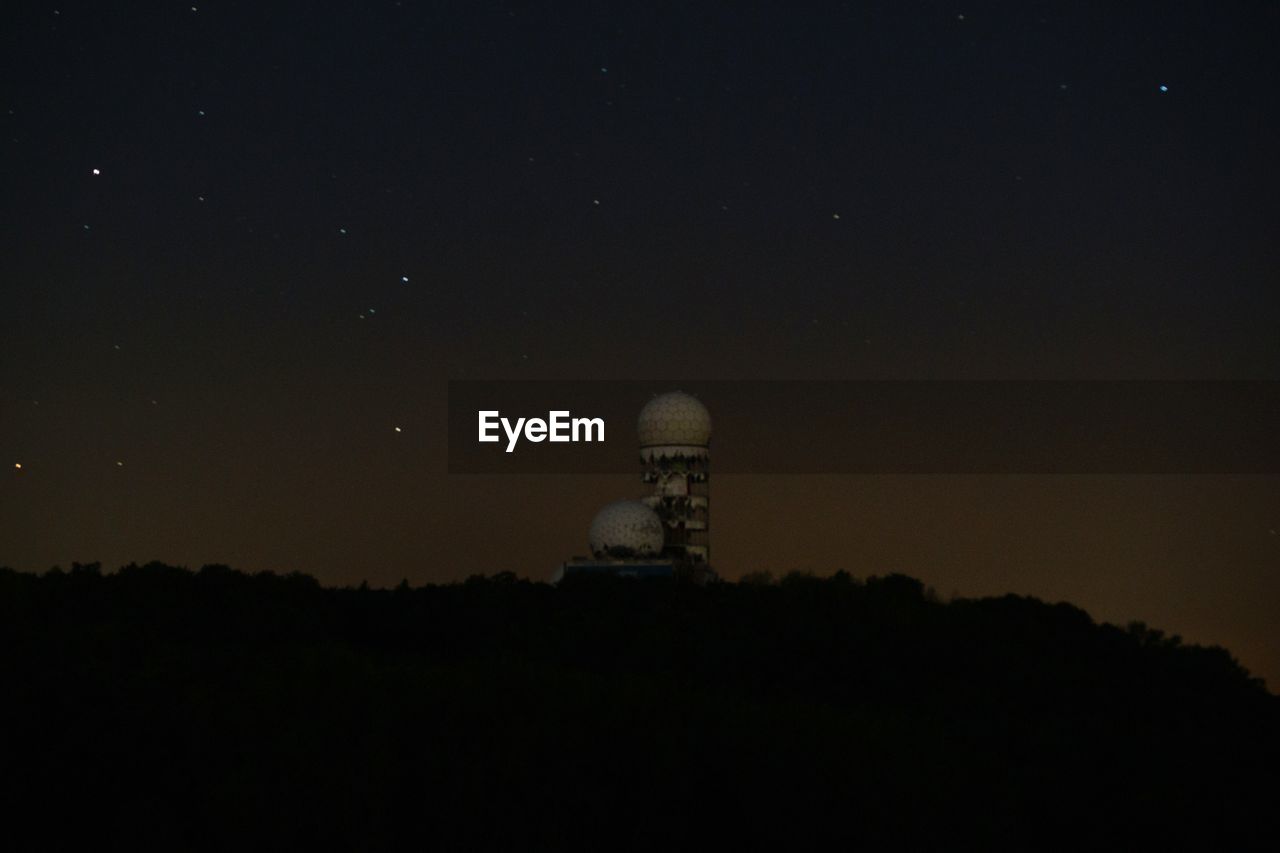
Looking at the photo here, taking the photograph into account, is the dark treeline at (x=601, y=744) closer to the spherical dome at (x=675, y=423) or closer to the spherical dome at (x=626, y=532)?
the spherical dome at (x=626, y=532)

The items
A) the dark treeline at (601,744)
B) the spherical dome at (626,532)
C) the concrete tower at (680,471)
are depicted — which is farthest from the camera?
the concrete tower at (680,471)

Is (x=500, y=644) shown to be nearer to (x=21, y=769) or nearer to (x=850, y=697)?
(x=850, y=697)

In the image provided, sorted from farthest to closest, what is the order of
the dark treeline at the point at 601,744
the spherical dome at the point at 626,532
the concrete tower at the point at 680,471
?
the concrete tower at the point at 680,471 < the spherical dome at the point at 626,532 < the dark treeline at the point at 601,744

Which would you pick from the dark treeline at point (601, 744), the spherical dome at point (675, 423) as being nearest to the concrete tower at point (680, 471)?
the spherical dome at point (675, 423)

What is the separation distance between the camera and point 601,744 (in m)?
25.2

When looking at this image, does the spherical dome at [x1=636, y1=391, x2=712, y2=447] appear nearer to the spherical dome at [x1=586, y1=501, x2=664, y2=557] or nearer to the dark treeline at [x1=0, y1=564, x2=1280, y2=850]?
the spherical dome at [x1=586, y1=501, x2=664, y2=557]

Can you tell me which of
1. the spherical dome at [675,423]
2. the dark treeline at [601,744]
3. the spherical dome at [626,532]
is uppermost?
the spherical dome at [675,423]

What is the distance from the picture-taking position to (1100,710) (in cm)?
3650

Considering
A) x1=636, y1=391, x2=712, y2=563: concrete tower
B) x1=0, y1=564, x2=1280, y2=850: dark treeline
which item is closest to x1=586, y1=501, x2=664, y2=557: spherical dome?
x1=636, y1=391, x2=712, y2=563: concrete tower

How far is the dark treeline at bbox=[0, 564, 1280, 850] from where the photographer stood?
22.5 metres

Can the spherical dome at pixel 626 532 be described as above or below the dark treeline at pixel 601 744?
above

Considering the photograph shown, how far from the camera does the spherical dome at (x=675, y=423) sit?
206ft

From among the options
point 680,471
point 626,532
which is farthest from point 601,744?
point 680,471

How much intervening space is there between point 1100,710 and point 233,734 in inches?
854
